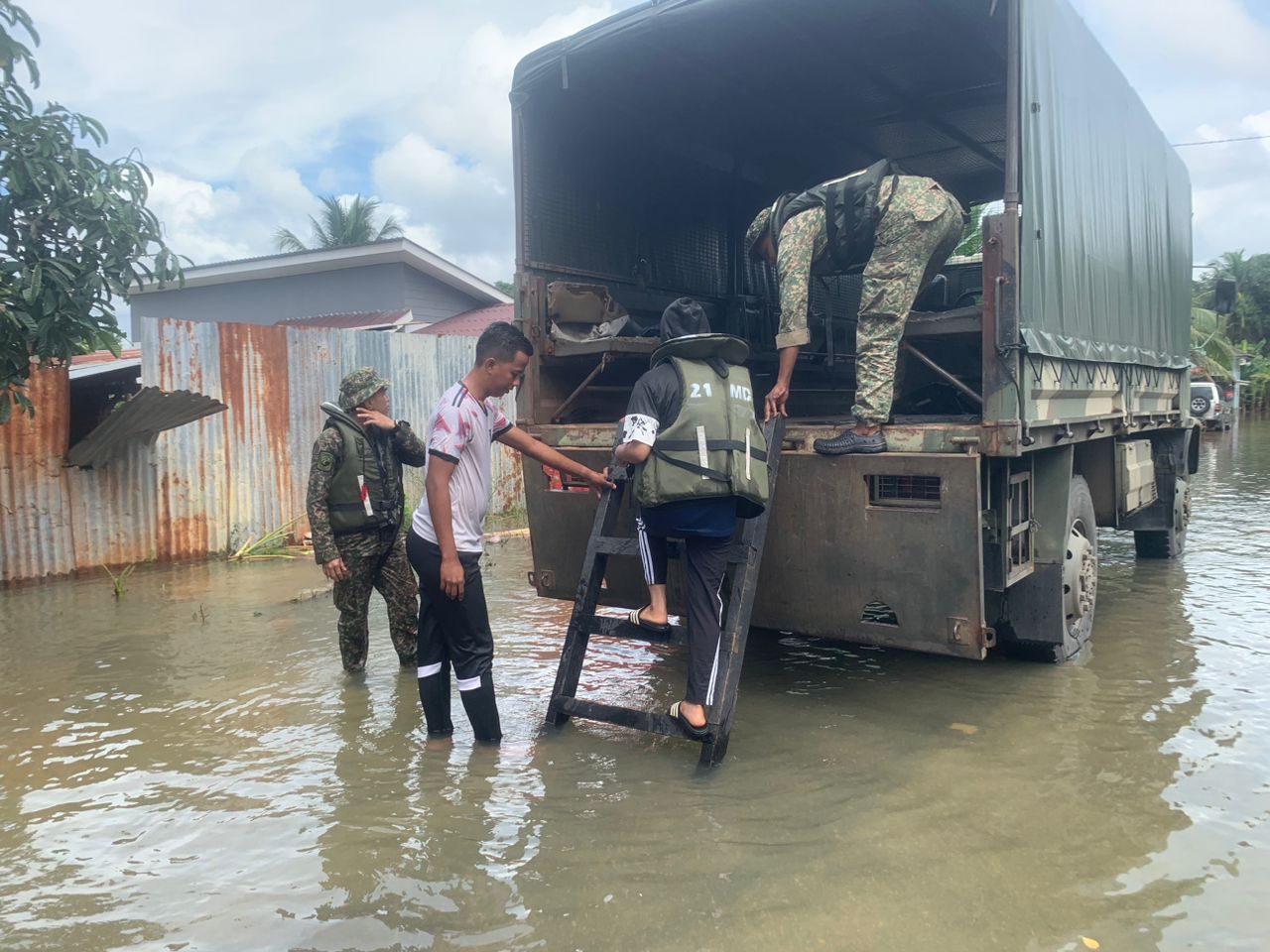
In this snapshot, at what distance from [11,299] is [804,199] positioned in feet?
14.4

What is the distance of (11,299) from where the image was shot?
533cm

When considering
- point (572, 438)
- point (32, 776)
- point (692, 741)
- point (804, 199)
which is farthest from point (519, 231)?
point (32, 776)

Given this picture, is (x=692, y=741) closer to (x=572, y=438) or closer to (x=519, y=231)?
(x=572, y=438)

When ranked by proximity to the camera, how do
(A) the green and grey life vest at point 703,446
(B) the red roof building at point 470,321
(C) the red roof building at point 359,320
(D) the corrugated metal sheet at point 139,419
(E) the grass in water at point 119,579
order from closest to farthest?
1. (A) the green and grey life vest at point 703,446
2. (E) the grass in water at point 119,579
3. (D) the corrugated metal sheet at point 139,419
4. (B) the red roof building at point 470,321
5. (C) the red roof building at point 359,320

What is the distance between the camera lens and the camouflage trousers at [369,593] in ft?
15.5

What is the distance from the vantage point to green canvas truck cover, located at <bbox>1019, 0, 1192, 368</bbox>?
4.09 m

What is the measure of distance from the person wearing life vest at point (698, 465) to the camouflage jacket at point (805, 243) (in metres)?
0.58

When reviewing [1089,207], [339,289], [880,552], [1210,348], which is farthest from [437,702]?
[1210,348]

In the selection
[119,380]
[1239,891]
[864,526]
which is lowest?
[1239,891]

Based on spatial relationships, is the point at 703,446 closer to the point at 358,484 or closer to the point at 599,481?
the point at 599,481

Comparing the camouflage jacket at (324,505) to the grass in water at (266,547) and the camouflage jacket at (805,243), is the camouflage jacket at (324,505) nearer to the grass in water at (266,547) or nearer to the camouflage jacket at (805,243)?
the camouflage jacket at (805,243)

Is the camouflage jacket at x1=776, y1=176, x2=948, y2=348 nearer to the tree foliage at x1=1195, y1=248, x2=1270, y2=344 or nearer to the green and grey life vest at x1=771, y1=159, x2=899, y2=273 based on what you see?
the green and grey life vest at x1=771, y1=159, x2=899, y2=273

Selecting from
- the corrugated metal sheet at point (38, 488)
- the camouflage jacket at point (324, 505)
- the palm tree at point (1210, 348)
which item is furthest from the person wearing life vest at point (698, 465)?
the palm tree at point (1210, 348)

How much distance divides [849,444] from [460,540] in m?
1.61
